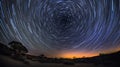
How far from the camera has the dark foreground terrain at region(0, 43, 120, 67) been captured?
71.6 feet

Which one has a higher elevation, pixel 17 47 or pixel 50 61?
pixel 17 47

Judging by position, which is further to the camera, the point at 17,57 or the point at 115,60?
the point at 115,60

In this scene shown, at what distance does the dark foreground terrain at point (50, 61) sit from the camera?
859 inches

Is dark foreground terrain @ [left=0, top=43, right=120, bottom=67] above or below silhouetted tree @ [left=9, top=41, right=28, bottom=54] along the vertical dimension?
below

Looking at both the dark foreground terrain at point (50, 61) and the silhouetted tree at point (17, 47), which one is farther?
the silhouetted tree at point (17, 47)

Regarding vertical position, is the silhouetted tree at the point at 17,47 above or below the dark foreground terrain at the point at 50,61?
above

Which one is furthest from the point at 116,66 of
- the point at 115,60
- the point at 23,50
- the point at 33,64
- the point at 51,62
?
the point at 23,50

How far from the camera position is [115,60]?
83.8 feet

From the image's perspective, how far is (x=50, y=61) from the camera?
26.1 m

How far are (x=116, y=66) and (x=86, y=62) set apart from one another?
3873 millimetres

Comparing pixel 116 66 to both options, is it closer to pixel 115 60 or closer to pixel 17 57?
pixel 115 60

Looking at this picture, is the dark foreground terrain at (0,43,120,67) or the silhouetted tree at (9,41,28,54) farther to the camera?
the silhouetted tree at (9,41,28,54)

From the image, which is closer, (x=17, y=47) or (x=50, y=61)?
(x=17, y=47)

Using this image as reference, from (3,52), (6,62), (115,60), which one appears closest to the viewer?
(6,62)
